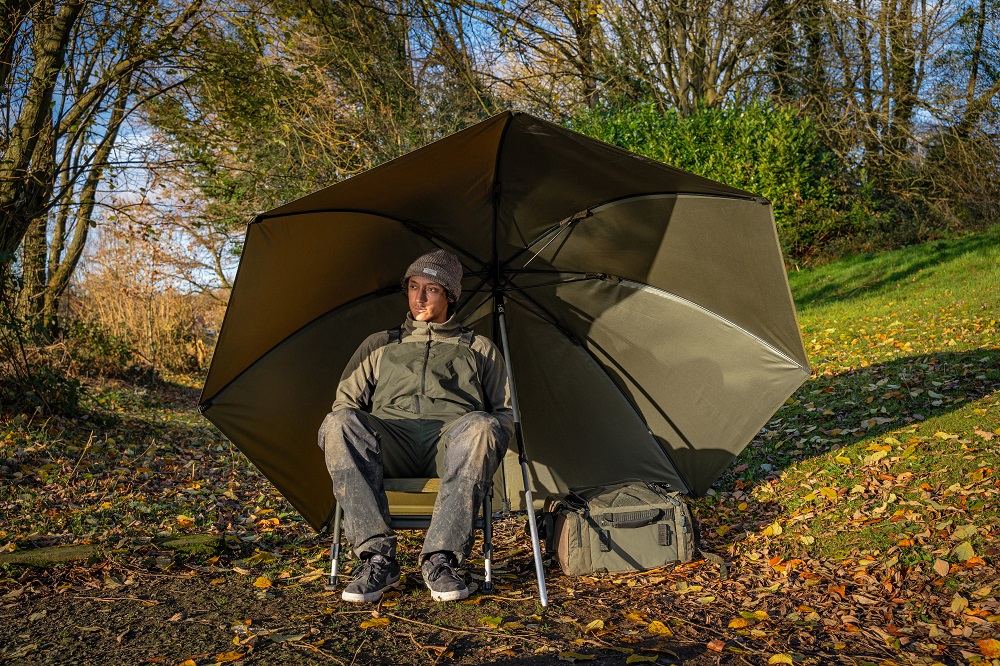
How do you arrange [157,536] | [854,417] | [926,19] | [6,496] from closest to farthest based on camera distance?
1. [157,536]
2. [6,496]
3. [854,417]
4. [926,19]

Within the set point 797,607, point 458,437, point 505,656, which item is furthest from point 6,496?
point 797,607

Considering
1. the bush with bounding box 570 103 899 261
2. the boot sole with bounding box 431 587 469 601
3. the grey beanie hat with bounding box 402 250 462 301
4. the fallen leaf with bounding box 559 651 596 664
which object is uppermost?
the bush with bounding box 570 103 899 261

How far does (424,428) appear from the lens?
4039 millimetres

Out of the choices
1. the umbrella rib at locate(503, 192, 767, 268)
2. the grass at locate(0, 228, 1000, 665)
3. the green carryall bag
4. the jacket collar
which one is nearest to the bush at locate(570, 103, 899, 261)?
the grass at locate(0, 228, 1000, 665)

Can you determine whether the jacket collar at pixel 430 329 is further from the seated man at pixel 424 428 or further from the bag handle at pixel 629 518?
the bag handle at pixel 629 518

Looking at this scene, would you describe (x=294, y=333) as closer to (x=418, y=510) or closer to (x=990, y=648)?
(x=418, y=510)

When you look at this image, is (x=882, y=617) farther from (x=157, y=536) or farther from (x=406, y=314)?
(x=157, y=536)

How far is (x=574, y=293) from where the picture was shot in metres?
4.51

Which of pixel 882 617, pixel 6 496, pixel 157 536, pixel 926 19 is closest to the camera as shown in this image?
pixel 882 617

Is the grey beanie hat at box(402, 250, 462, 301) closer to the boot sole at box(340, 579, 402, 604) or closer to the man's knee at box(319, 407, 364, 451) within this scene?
the man's knee at box(319, 407, 364, 451)

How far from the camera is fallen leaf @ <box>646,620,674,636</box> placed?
3281 millimetres

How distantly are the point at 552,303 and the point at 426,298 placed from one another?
2.55 ft

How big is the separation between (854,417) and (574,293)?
291 centimetres

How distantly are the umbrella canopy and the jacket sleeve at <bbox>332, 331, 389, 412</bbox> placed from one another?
0.73 feet
